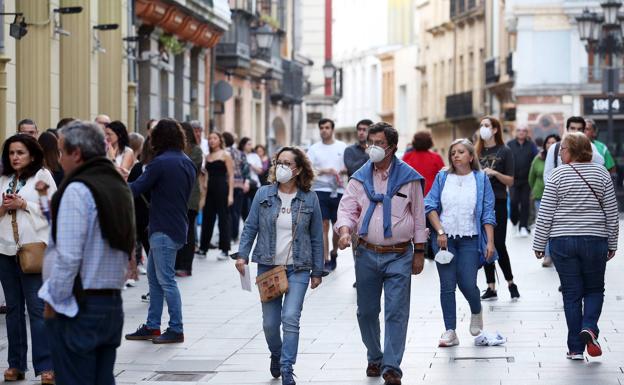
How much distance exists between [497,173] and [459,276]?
338cm

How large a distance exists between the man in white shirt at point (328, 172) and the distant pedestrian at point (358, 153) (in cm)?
40

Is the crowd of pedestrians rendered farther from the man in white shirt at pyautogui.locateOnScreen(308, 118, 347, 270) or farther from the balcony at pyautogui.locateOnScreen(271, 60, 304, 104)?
the balcony at pyautogui.locateOnScreen(271, 60, 304, 104)

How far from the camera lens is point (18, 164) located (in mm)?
11328

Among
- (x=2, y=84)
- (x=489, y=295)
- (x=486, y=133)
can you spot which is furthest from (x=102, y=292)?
(x=2, y=84)

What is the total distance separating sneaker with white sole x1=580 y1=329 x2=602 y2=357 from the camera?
1206 centimetres

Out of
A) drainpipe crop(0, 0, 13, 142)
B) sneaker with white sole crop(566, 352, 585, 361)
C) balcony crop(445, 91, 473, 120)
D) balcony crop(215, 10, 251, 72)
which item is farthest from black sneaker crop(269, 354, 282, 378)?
balcony crop(445, 91, 473, 120)

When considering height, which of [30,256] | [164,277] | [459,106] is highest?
[459,106]

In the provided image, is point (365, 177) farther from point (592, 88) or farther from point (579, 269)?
point (592, 88)

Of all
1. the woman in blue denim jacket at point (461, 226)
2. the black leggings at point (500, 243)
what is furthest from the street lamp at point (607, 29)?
the woman in blue denim jacket at point (461, 226)

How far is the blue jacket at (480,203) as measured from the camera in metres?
13.5

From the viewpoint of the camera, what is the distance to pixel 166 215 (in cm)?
1346

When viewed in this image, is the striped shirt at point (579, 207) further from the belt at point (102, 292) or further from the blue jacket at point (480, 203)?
the belt at point (102, 292)

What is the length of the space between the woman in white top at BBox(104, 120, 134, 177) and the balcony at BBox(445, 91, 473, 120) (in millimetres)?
57639

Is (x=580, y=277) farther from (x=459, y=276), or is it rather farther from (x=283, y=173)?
(x=283, y=173)
